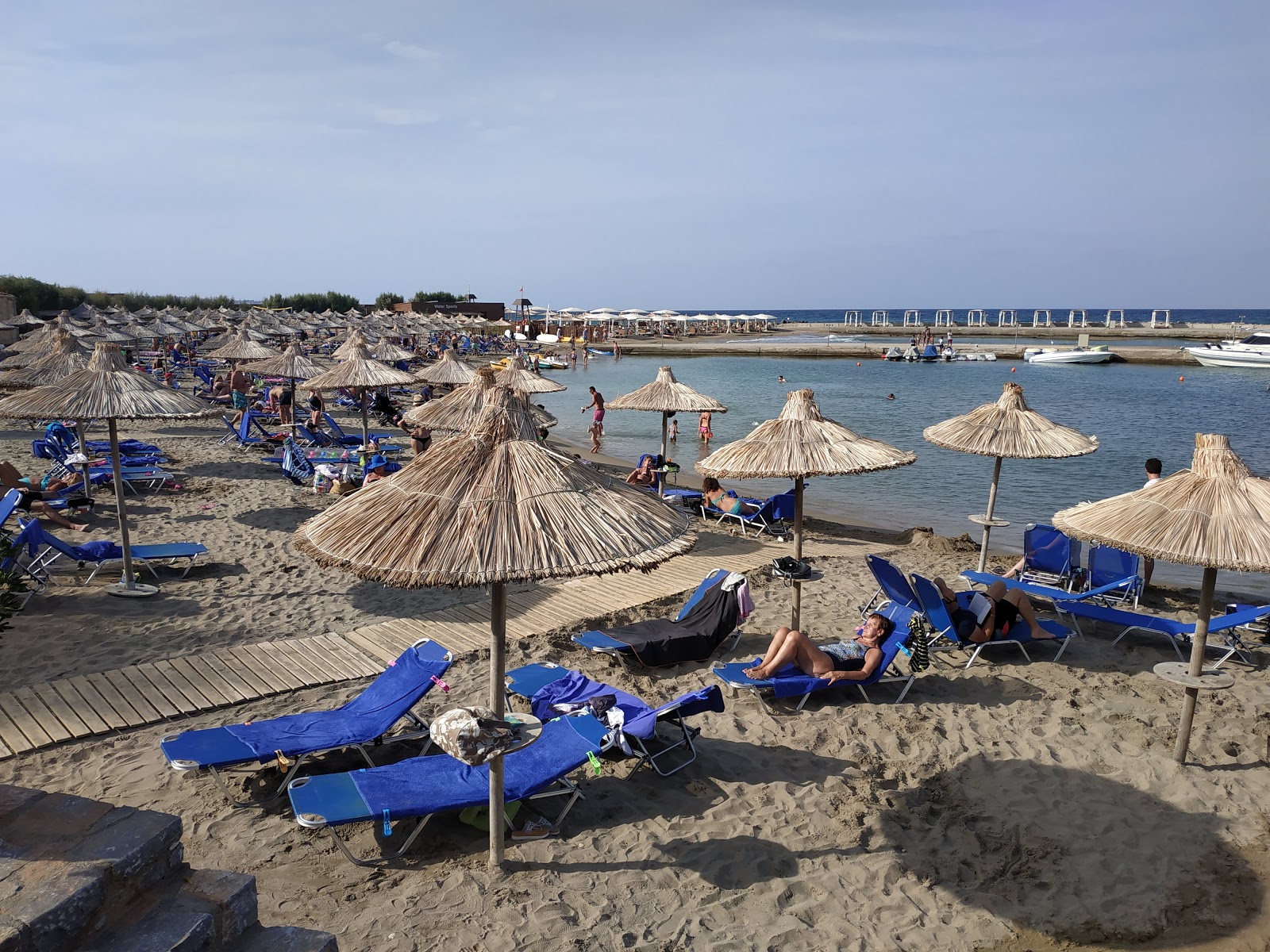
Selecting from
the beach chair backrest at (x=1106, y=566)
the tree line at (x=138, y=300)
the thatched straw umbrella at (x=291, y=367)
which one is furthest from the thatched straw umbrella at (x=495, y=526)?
the tree line at (x=138, y=300)

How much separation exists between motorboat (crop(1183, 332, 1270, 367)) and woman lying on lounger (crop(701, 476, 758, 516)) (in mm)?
45258

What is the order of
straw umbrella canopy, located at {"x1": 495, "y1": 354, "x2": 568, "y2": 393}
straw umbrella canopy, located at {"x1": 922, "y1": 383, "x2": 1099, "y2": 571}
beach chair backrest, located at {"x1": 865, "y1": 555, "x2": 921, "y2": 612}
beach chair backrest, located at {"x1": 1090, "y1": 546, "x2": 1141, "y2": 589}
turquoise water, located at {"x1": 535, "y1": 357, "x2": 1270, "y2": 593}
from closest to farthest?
beach chair backrest, located at {"x1": 865, "y1": 555, "x2": 921, "y2": 612}
straw umbrella canopy, located at {"x1": 922, "y1": 383, "x2": 1099, "y2": 571}
beach chair backrest, located at {"x1": 1090, "y1": 546, "x2": 1141, "y2": 589}
straw umbrella canopy, located at {"x1": 495, "y1": 354, "x2": 568, "y2": 393}
turquoise water, located at {"x1": 535, "y1": 357, "x2": 1270, "y2": 593}

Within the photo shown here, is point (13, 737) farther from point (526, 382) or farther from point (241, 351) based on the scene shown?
point (241, 351)

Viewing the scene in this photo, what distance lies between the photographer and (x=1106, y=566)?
26.5 feet

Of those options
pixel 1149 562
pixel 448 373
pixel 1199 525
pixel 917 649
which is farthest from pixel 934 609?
pixel 448 373

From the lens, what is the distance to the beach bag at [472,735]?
10.4 feet

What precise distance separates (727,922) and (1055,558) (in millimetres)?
6316

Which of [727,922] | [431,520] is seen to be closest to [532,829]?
[727,922]

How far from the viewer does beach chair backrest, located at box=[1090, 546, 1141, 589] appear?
799 cm

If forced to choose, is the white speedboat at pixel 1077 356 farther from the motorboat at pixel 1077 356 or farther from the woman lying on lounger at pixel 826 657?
the woman lying on lounger at pixel 826 657

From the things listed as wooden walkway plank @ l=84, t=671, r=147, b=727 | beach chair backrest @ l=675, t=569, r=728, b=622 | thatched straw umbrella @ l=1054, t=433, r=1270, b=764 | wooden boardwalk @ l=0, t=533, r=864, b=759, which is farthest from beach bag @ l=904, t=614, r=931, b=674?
wooden walkway plank @ l=84, t=671, r=147, b=727

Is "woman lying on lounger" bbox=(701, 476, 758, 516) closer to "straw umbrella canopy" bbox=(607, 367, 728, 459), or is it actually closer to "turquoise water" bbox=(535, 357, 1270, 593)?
"straw umbrella canopy" bbox=(607, 367, 728, 459)

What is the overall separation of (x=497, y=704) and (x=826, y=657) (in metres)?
2.92

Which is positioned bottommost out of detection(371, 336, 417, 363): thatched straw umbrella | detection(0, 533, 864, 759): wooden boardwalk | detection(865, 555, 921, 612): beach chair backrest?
detection(0, 533, 864, 759): wooden boardwalk
